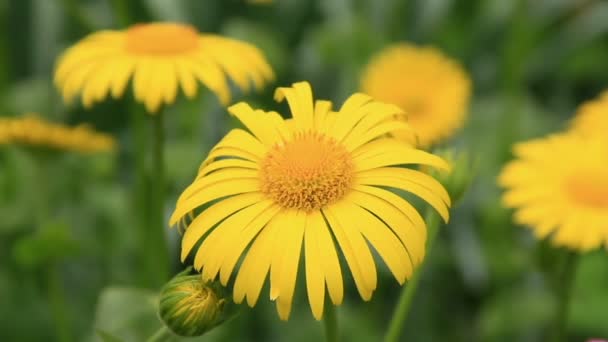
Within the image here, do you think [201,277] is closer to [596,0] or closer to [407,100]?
[407,100]

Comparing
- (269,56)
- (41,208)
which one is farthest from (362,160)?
(269,56)

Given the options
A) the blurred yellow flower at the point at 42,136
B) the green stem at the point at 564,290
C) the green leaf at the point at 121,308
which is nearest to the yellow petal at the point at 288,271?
the green leaf at the point at 121,308

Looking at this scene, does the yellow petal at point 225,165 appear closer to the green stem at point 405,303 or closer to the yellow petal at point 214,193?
the yellow petal at point 214,193

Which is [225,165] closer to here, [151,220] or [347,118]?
[347,118]

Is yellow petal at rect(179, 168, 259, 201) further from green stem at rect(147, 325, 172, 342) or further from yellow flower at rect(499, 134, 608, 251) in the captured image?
yellow flower at rect(499, 134, 608, 251)

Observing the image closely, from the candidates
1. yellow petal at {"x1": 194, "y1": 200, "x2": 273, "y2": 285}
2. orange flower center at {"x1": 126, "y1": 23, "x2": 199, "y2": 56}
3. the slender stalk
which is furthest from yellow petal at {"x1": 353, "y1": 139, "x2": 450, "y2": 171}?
the slender stalk

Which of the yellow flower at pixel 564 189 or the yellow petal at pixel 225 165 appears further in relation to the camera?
the yellow flower at pixel 564 189
